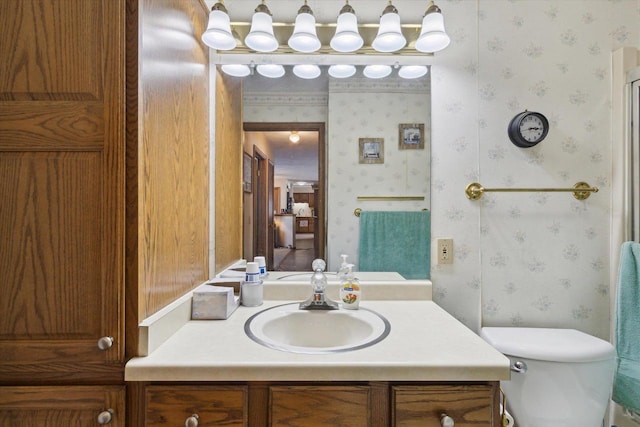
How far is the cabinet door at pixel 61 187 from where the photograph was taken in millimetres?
778

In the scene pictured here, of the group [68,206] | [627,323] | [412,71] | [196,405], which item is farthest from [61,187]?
[627,323]

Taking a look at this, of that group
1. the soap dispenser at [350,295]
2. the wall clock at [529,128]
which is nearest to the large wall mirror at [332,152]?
the soap dispenser at [350,295]

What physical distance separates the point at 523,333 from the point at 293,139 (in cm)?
128

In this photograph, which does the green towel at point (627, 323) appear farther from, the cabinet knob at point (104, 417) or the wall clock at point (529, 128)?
the cabinet knob at point (104, 417)

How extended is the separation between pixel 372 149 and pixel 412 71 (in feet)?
1.25

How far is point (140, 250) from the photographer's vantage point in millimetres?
796

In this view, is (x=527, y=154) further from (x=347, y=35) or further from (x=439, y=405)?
(x=439, y=405)

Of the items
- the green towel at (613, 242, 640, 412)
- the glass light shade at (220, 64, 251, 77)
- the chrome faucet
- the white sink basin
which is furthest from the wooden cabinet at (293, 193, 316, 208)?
the green towel at (613, 242, 640, 412)

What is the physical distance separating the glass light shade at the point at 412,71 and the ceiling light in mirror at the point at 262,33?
0.56 meters

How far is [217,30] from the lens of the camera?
3.85ft

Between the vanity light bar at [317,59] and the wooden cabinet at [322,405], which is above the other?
the vanity light bar at [317,59]

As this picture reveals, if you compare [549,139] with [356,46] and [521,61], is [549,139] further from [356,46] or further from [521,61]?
[356,46]

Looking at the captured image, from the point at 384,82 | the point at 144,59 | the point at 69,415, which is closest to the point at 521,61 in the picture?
the point at 384,82

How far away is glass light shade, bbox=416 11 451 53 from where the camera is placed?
119cm
